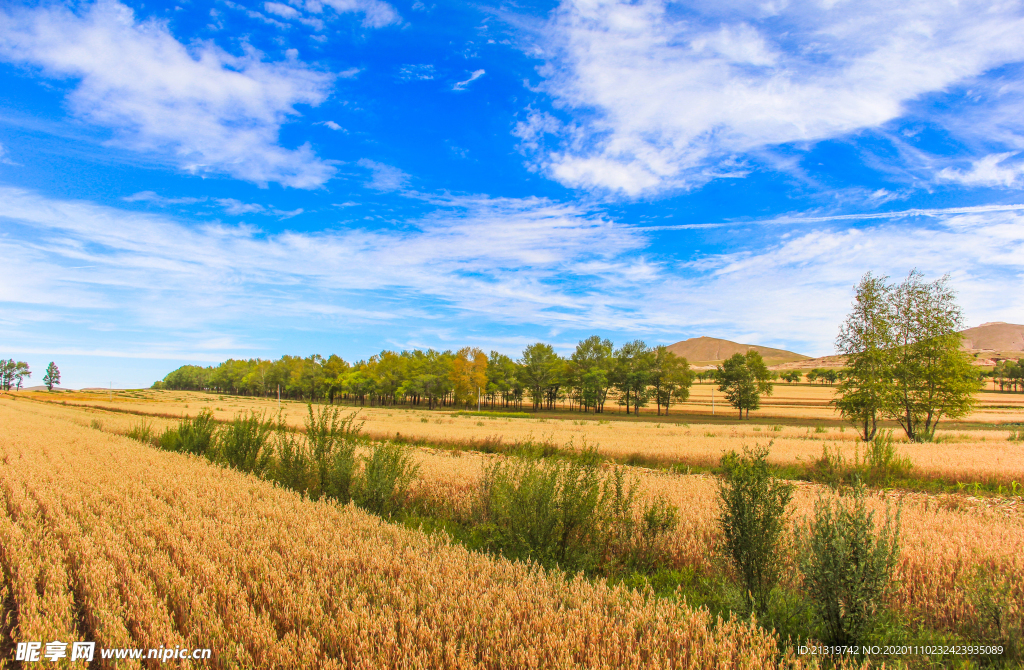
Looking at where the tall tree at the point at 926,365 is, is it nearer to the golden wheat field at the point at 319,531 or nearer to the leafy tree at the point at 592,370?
the golden wheat field at the point at 319,531

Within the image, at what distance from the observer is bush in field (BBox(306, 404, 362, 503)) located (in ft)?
31.3

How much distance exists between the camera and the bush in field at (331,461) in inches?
376

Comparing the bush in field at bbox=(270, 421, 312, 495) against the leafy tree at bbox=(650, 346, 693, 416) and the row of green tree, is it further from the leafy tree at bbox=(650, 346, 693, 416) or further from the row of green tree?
the row of green tree

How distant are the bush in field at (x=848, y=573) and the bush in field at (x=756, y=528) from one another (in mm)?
486

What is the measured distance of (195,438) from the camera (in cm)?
1444

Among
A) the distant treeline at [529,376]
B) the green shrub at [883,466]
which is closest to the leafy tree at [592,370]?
the distant treeline at [529,376]

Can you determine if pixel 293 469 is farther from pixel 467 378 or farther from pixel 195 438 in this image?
pixel 467 378

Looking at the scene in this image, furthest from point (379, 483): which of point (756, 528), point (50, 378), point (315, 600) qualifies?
point (50, 378)

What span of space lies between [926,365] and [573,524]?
31.8 meters

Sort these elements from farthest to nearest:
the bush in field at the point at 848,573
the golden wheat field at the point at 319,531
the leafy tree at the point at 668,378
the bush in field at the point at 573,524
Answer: the leafy tree at the point at 668,378 < the bush in field at the point at 573,524 < the golden wheat field at the point at 319,531 < the bush in field at the point at 848,573

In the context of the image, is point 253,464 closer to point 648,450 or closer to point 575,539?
point 575,539

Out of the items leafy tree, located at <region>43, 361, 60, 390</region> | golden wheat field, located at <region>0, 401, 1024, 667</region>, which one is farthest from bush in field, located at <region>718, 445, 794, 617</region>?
leafy tree, located at <region>43, 361, 60, 390</region>

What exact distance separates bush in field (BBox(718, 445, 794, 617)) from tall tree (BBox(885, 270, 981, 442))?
1115 inches

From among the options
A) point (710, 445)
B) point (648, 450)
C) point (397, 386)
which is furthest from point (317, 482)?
point (397, 386)
